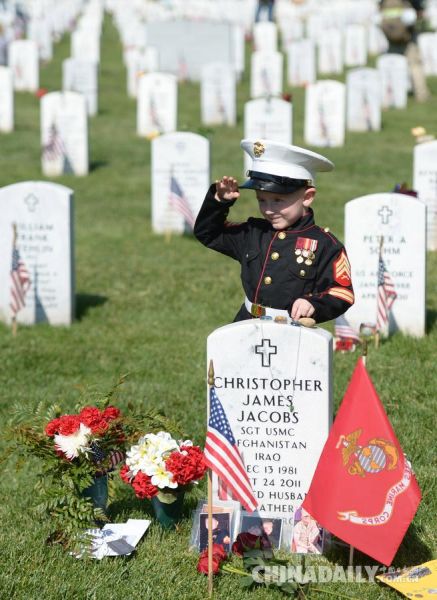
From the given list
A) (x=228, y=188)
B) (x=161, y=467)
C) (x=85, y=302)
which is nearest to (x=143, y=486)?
(x=161, y=467)

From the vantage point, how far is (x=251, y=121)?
15.9m

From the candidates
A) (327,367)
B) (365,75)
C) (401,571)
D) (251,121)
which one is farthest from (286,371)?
(365,75)

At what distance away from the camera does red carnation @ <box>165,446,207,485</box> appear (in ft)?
17.6

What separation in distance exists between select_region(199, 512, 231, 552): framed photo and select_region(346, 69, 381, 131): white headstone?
16.0 metres

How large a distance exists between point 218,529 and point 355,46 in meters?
26.8

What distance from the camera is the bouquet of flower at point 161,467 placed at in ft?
17.6

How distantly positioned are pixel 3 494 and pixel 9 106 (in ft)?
49.7

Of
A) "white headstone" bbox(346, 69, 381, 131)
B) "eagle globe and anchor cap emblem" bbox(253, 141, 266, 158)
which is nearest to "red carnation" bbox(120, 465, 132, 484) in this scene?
"eagle globe and anchor cap emblem" bbox(253, 141, 266, 158)

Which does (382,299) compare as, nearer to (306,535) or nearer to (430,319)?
(430,319)

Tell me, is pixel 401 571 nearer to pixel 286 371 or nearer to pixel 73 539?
pixel 286 371

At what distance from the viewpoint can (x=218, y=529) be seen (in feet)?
17.4

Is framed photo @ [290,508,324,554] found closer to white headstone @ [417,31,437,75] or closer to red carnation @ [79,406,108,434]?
red carnation @ [79,406,108,434]

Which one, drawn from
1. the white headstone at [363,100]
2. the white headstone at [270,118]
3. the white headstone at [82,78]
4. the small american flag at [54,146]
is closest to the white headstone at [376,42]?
the white headstone at [363,100]

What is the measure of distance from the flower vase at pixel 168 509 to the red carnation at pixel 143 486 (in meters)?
0.05
